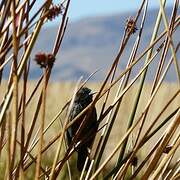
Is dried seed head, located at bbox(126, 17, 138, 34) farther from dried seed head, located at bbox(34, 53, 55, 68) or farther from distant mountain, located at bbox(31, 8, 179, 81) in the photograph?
distant mountain, located at bbox(31, 8, 179, 81)

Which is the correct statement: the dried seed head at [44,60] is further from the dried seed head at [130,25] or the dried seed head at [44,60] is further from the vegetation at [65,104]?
the dried seed head at [130,25]

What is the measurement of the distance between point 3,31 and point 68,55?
495 ft

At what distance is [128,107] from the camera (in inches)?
362

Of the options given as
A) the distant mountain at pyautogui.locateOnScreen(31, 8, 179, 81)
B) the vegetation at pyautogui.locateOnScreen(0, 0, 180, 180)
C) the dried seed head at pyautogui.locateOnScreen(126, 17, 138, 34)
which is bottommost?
the vegetation at pyautogui.locateOnScreen(0, 0, 180, 180)

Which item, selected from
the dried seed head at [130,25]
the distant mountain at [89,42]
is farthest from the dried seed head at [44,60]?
the distant mountain at [89,42]

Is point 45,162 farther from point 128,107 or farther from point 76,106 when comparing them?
point 128,107

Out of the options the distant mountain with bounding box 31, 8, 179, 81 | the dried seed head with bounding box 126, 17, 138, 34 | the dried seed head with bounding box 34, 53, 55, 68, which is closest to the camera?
the dried seed head with bounding box 34, 53, 55, 68

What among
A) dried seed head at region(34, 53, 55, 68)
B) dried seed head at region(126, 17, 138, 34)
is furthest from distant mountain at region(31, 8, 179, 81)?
dried seed head at region(34, 53, 55, 68)

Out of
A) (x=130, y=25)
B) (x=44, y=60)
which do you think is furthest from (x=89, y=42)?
(x=44, y=60)

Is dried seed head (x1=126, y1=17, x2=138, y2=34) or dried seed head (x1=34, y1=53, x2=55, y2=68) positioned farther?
dried seed head (x1=126, y1=17, x2=138, y2=34)

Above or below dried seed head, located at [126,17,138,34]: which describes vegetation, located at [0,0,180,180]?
below

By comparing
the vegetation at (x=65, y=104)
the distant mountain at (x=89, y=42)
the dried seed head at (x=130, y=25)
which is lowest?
the vegetation at (x=65, y=104)

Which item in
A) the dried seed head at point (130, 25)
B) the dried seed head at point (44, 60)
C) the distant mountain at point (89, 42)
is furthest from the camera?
the distant mountain at point (89, 42)

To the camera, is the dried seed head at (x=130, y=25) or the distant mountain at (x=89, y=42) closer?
the dried seed head at (x=130, y=25)
